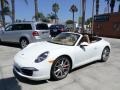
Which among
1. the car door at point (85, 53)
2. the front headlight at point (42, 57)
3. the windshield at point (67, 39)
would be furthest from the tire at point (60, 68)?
the windshield at point (67, 39)

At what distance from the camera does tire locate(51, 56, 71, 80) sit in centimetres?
562

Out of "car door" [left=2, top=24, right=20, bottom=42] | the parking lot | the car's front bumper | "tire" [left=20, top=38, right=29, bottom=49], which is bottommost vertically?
the parking lot

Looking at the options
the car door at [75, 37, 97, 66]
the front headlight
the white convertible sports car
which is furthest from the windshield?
the front headlight

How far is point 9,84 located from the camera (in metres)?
5.45

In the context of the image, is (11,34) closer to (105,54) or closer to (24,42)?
(24,42)

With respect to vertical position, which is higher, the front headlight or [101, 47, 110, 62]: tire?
the front headlight

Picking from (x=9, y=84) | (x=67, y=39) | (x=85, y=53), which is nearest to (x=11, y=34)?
(x=67, y=39)

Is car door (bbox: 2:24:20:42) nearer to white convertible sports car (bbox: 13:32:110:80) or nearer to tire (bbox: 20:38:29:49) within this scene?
tire (bbox: 20:38:29:49)

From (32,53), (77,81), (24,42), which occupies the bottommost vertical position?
(77,81)

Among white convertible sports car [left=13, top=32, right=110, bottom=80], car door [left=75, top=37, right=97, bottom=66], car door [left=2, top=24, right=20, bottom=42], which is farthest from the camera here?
car door [left=2, top=24, right=20, bottom=42]

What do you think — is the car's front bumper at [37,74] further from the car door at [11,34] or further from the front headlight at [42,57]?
the car door at [11,34]

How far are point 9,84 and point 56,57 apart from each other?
4.87 feet

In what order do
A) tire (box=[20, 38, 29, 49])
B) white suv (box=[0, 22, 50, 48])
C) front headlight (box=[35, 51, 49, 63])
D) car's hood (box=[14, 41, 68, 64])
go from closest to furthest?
front headlight (box=[35, 51, 49, 63])
car's hood (box=[14, 41, 68, 64])
white suv (box=[0, 22, 50, 48])
tire (box=[20, 38, 29, 49])

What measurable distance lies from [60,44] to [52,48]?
64 cm
